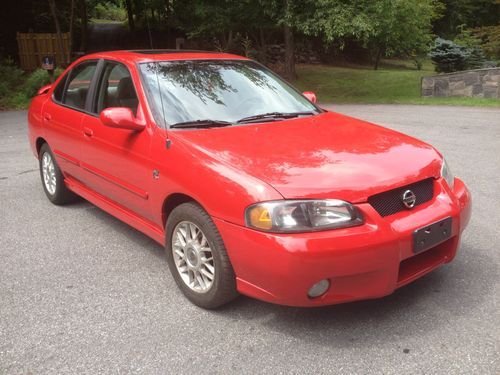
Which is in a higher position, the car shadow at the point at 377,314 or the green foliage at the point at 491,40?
the green foliage at the point at 491,40

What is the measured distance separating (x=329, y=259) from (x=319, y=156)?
0.76 m

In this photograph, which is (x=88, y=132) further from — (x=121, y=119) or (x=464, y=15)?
(x=464, y=15)

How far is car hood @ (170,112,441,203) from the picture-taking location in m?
2.94

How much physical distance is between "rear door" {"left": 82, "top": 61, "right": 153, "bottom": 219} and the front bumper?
991mm

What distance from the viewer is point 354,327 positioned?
3092mm

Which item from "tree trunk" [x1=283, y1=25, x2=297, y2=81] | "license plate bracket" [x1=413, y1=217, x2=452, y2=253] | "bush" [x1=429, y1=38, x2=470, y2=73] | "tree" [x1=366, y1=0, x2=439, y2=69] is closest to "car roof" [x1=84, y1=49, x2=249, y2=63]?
"license plate bracket" [x1=413, y1=217, x2=452, y2=253]

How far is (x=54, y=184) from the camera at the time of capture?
5586mm

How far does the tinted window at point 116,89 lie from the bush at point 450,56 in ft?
53.5

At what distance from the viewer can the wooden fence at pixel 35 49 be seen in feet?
72.9

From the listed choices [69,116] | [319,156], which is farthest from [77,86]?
[319,156]

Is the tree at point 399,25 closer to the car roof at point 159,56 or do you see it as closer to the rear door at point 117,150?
the car roof at point 159,56

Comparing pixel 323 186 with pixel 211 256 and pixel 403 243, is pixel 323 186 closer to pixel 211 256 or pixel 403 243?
pixel 403 243

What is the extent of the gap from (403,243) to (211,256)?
1.15 metres

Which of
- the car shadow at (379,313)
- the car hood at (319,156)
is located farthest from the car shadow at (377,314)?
the car hood at (319,156)
